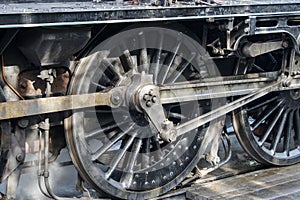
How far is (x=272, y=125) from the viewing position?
4.89m

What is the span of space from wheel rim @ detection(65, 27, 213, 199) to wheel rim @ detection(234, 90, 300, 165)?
438 millimetres

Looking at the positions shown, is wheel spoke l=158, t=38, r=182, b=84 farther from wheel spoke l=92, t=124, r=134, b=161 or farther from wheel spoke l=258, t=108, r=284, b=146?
wheel spoke l=258, t=108, r=284, b=146

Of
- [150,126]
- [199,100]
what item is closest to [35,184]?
[150,126]

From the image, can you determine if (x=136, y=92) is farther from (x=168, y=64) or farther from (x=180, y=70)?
(x=180, y=70)

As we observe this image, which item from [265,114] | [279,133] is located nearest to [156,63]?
[265,114]

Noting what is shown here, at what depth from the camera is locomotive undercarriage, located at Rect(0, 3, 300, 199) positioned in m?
3.54

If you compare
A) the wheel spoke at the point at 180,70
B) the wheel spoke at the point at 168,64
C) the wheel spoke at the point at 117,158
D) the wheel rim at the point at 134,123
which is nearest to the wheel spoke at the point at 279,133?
the wheel rim at the point at 134,123

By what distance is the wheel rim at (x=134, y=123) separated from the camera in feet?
12.4

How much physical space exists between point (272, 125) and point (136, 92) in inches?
63.8

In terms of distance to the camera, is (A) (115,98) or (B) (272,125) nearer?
(A) (115,98)

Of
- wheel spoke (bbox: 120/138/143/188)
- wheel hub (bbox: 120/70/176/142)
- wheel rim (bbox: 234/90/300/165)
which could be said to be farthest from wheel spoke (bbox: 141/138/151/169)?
wheel rim (bbox: 234/90/300/165)

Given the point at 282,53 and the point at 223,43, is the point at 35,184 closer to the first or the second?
the point at 223,43

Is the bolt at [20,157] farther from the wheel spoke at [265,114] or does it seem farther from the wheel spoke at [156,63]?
the wheel spoke at [265,114]

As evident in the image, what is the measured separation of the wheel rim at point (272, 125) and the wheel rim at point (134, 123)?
0.44 metres
